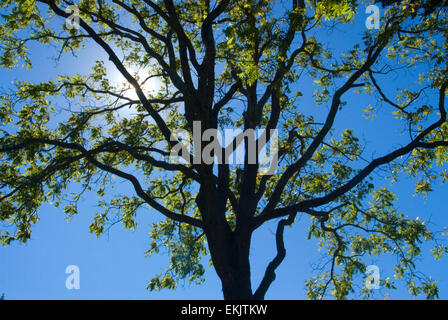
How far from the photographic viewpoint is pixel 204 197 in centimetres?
748

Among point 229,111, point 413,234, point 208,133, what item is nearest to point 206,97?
point 208,133

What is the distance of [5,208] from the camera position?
802 cm

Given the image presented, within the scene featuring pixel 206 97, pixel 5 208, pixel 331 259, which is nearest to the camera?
pixel 206 97

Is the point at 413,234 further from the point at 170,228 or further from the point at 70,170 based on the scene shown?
the point at 70,170
